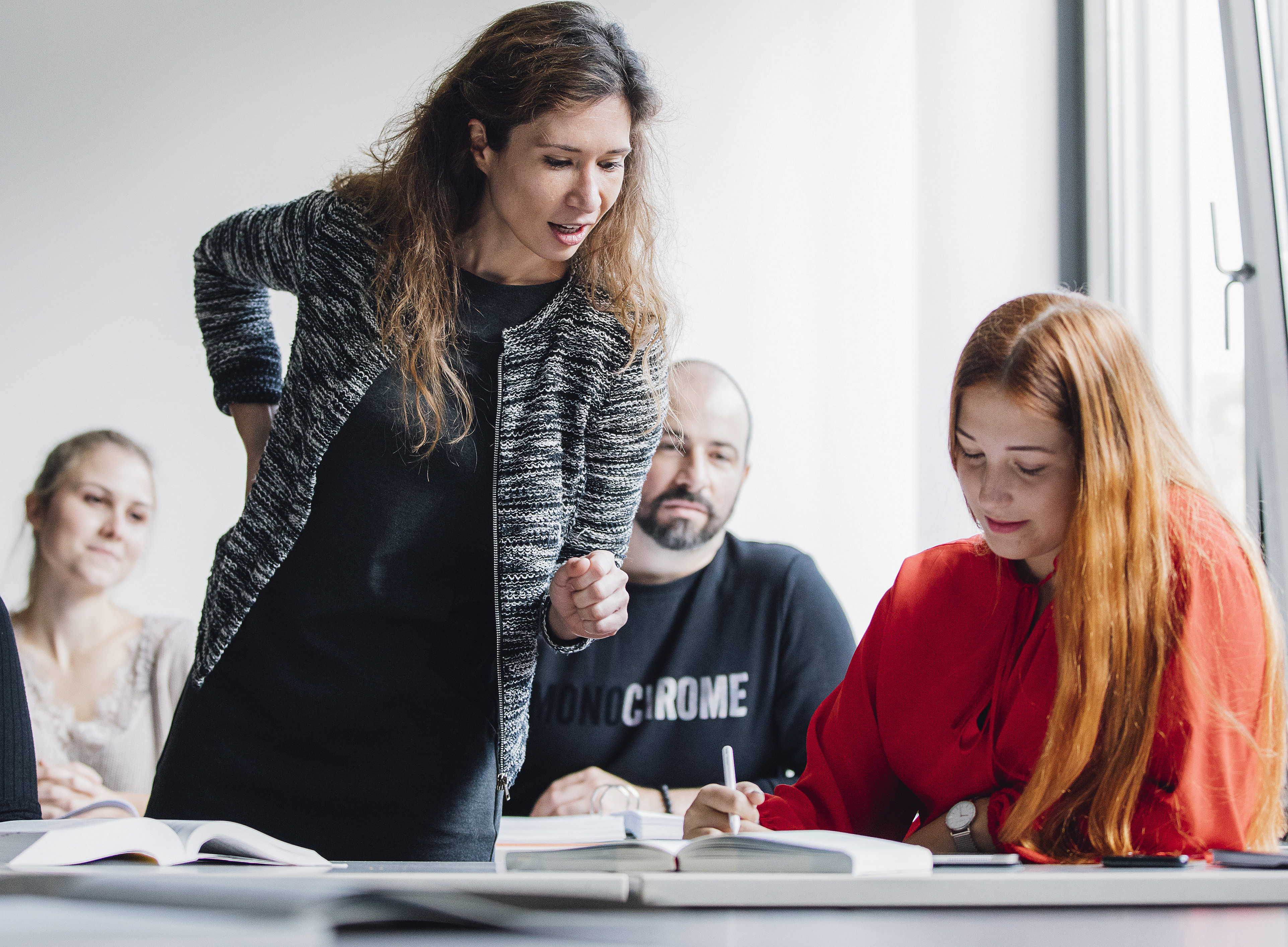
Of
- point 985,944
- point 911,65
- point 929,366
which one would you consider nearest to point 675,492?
point 929,366

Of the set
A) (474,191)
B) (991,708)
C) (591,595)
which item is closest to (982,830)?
(991,708)

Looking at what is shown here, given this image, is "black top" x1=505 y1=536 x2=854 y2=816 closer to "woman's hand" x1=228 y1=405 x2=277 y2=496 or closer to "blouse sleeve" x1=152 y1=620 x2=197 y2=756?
"woman's hand" x1=228 y1=405 x2=277 y2=496

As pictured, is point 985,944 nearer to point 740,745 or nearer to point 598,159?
point 598,159

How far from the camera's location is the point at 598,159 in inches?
46.6

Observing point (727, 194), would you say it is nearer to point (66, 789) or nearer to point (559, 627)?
point (559, 627)

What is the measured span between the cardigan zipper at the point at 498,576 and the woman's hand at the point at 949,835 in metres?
0.43

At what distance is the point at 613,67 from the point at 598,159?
0.34ft

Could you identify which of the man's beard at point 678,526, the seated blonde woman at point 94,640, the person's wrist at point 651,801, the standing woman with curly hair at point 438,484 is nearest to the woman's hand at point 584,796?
the person's wrist at point 651,801

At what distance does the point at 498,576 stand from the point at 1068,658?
1.85ft

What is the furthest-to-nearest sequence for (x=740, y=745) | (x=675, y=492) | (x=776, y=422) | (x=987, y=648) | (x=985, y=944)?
(x=776, y=422) → (x=675, y=492) → (x=740, y=745) → (x=987, y=648) → (x=985, y=944)

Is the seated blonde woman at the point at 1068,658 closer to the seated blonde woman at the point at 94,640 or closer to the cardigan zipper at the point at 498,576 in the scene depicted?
the cardigan zipper at the point at 498,576

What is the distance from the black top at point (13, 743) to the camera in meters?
1.00

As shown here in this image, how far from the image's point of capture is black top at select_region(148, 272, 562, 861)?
44.4 inches

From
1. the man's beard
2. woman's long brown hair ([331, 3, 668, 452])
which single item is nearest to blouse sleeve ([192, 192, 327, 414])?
woman's long brown hair ([331, 3, 668, 452])
